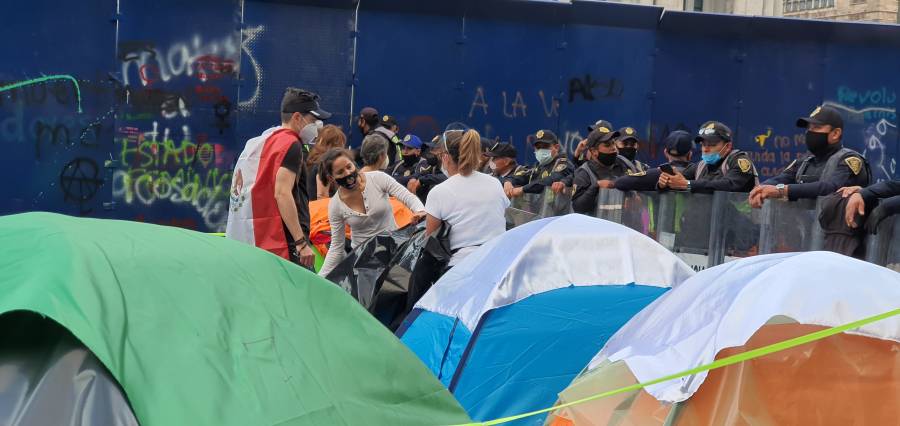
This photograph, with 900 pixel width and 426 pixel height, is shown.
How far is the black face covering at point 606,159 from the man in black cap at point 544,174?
0.40 meters

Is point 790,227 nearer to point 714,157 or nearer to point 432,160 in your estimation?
point 714,157

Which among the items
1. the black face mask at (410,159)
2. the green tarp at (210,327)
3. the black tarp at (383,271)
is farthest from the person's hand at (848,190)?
the black face mask at (410,159)

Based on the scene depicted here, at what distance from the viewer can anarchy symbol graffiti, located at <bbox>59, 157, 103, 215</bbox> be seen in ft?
47.4

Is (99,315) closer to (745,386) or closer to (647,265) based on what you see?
(745,386)

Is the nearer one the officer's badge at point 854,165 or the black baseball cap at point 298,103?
the black baseball cap at point 298,103

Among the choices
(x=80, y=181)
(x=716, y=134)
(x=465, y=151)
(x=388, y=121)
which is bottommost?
(x=80, y=181)

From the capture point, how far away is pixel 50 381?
3.39 metres

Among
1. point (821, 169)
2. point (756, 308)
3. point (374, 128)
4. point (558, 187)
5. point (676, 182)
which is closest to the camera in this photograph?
point (756, 308)

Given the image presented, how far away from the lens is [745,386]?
14.3 ft

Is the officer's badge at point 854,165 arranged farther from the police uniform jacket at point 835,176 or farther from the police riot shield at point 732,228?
the police riot shield at point 732,228

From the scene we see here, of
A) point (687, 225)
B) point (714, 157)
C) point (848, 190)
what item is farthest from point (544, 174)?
point (848, 190)

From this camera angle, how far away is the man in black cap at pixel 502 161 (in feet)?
43.6

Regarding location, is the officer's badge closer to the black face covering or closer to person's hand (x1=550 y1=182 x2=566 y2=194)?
the black face covering

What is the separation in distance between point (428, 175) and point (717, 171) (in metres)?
3.65
